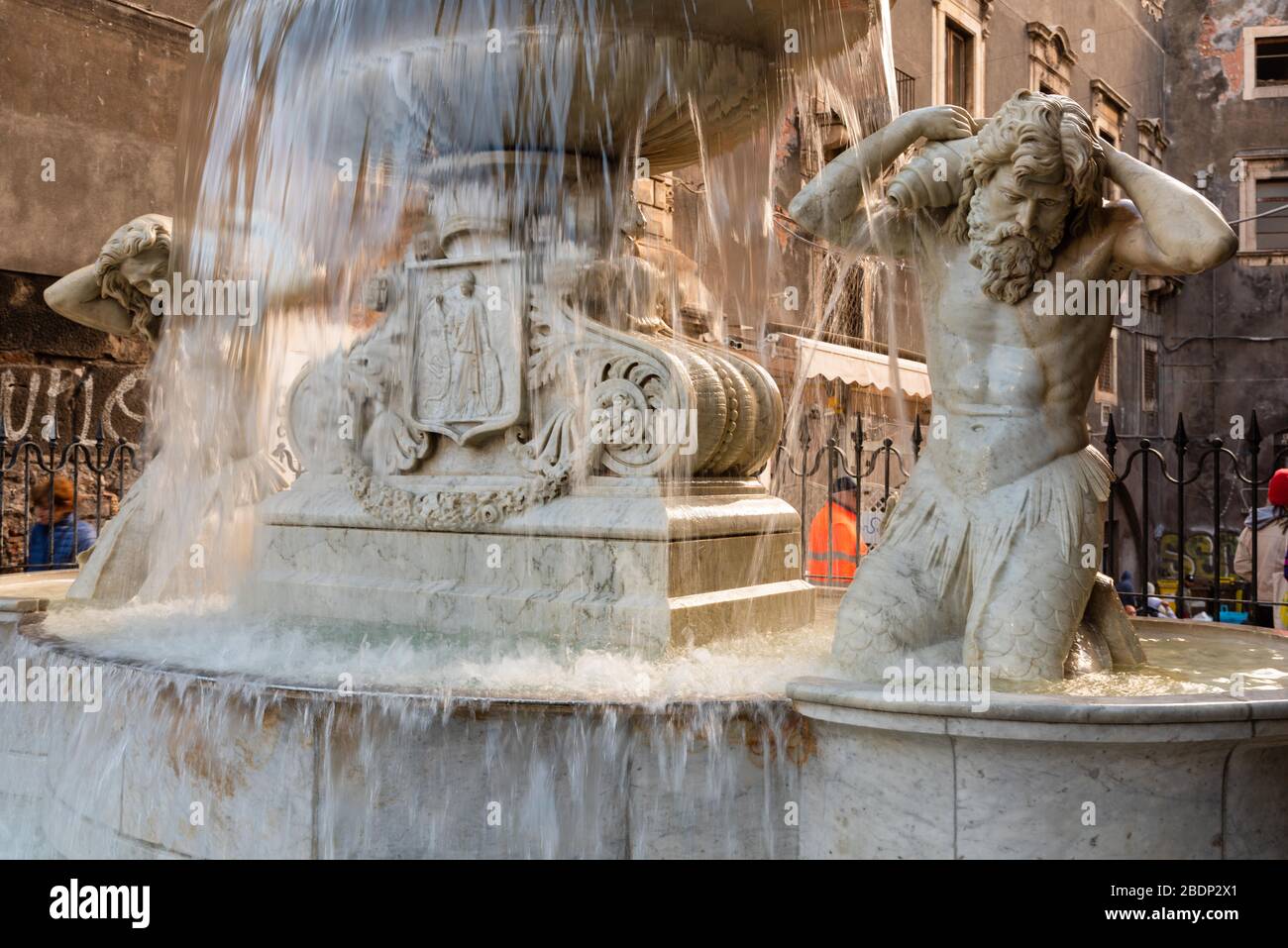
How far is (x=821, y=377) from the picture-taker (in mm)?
12312

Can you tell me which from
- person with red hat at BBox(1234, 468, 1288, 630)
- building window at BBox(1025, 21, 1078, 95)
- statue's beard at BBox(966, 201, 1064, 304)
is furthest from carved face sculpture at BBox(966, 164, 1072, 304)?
building window at BBox(1025, 21, 1078, 95)

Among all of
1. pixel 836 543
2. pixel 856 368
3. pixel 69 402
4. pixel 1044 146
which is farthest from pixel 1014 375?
pixel 856 368

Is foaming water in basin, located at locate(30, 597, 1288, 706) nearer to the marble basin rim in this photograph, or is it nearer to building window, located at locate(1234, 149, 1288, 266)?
the marble basin rim

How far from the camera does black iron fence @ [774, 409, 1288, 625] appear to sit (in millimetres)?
5621

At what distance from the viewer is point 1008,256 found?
3486 millimetres

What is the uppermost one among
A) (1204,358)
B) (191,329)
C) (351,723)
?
(1204,358)

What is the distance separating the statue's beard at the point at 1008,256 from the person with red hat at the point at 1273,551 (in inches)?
162

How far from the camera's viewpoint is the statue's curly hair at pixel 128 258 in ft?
17.4

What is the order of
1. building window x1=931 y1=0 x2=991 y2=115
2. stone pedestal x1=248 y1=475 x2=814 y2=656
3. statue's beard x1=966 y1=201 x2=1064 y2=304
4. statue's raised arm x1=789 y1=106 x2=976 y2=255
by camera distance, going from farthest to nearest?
building window x1=931 y1=0 x2=991 y2=115 < stone pedestal x1=248 y1=475 x2=814 y2=656 < statue's raised arm x1=789 y1=106 x2=976 y2=255 < statue's beard x1=966 y1=201 x2=1064 y2=304

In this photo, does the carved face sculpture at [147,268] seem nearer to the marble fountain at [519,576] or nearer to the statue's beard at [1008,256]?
the marble fountain at [519,576]

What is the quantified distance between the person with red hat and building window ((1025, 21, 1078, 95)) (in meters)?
15.6
